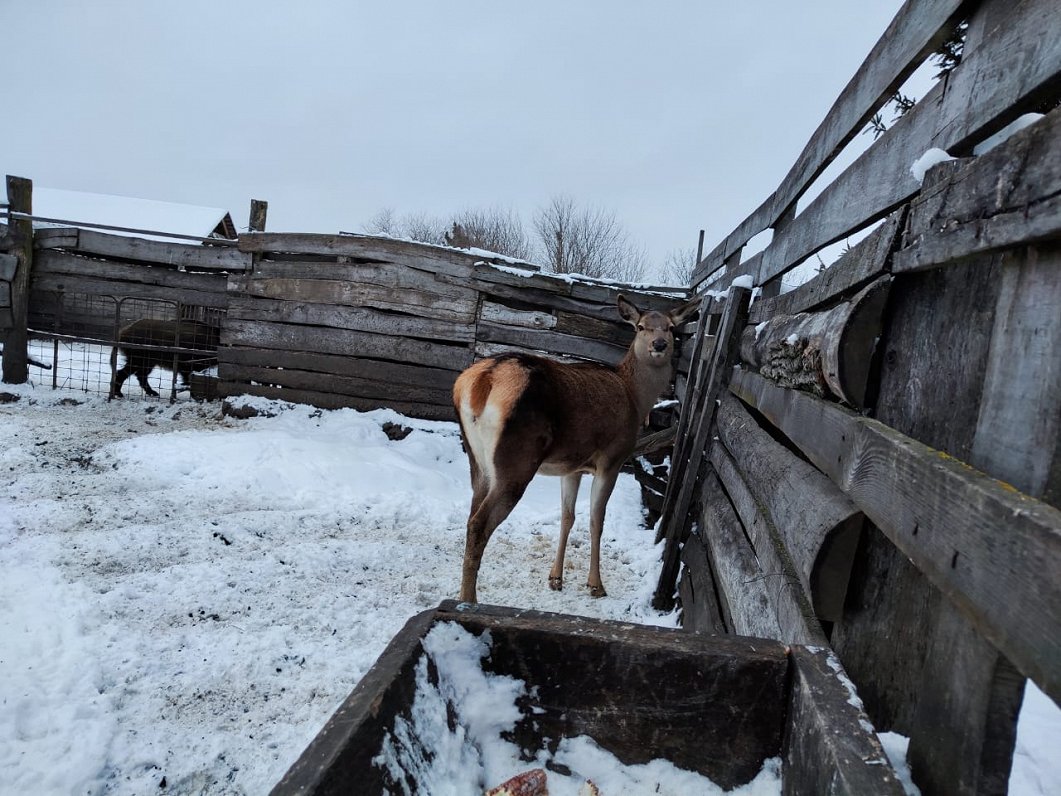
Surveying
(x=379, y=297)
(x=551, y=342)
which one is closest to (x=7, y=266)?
(x=379, y=297)

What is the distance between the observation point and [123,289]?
10.6 metres

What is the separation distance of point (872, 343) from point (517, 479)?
2.90 m

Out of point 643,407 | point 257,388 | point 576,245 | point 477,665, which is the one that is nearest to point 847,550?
point 477,665

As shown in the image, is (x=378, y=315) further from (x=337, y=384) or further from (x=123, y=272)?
(x=123, y=272)

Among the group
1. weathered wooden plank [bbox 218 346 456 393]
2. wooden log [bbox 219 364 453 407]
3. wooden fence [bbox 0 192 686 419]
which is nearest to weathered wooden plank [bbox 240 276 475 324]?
wooden fence [bbox 0 192 686 419]

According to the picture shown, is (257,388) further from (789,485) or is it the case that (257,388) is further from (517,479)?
(789,485)

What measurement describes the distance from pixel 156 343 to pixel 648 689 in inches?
454

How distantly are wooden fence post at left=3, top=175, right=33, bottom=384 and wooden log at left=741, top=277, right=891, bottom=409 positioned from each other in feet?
39.9

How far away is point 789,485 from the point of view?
7.75 ft

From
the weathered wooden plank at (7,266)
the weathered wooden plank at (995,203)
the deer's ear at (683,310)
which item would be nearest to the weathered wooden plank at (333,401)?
the weathered wooden plank at (7,266)

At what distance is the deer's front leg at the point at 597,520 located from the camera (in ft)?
16.9

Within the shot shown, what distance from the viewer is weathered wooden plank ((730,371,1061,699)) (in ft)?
2.82

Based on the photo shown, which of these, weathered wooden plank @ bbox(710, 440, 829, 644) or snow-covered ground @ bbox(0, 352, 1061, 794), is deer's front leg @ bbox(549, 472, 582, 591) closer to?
snow-covered ground @ bbox(0, 352, 1061, 794)

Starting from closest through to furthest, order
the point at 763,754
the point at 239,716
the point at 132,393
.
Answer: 1. the point at 763,754
2. the point at 239,716
3. the point at 132,393
